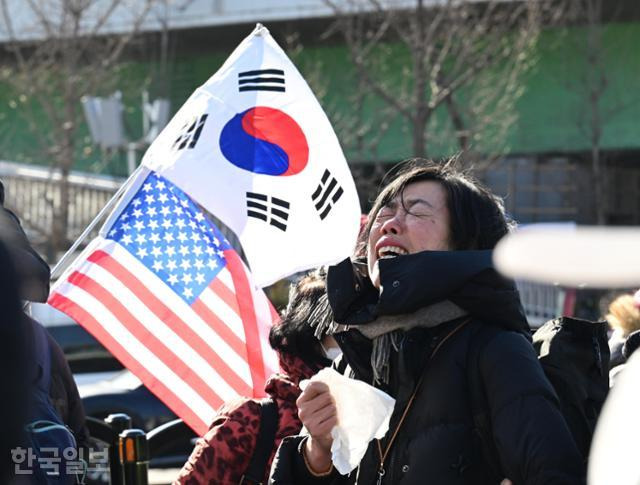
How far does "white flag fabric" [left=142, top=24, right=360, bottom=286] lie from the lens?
498 cm

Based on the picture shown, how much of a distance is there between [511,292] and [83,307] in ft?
8.95

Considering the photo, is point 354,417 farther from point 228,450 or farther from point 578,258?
point 578,258

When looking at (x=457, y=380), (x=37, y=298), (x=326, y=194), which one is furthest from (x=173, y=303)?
(x=457, y=380)

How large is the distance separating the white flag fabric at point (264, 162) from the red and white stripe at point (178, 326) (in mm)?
356

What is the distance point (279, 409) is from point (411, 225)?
935 millimetres

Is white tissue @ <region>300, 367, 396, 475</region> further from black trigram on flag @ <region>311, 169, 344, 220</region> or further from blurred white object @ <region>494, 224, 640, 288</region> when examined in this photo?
black trigram on flag @ <region>311, 169, 344, 220</region>

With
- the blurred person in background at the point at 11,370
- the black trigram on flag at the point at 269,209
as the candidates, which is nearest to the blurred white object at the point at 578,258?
the blurred person in background at the point at 11,370

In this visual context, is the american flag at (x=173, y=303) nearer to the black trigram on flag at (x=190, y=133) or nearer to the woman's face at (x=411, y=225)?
the black trigram on flag at (x=190, y=133)

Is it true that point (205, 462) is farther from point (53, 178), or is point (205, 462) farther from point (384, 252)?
point (53, 178)

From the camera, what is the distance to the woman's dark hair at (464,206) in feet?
11.0

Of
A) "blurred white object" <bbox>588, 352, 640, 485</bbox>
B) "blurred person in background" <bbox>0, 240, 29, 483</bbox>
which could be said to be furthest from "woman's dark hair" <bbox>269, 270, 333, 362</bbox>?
"blurred white object" <bbox>588, 352, 640, 485</bbox>


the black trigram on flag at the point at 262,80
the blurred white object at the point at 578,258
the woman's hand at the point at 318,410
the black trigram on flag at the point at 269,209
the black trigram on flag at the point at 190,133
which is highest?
the black trigram on flag at the point at 262,80

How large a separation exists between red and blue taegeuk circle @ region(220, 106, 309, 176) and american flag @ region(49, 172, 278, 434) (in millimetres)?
382

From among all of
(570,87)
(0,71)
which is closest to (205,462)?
(570,87)
